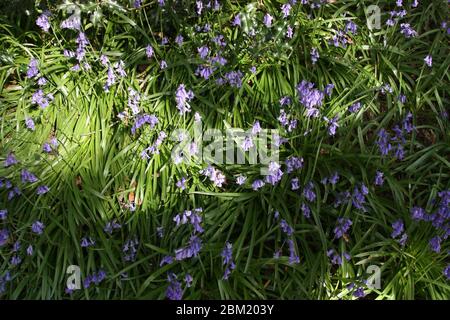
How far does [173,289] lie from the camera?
290 cm

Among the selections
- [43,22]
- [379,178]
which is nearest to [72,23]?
[43,22]

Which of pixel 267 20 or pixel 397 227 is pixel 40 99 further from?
pixel 397 227

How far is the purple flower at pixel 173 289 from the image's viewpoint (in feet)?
9.39

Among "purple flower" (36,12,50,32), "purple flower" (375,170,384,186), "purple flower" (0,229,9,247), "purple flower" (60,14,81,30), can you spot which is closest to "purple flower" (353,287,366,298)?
"purple flower" (375,170,384,186)

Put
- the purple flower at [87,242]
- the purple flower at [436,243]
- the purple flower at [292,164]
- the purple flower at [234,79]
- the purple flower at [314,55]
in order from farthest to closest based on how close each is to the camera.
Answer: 1. the purple flower at [314,55]
2. the purple flower at [234,79]
3. the purple flower at [292,164]
4. the purple flower at [87,242]
5. the purple flower at [436,243]

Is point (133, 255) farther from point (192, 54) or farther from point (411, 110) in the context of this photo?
point (411, 110)

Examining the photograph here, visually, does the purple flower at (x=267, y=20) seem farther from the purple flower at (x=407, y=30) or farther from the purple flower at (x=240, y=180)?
the purple flower at (x=240, y=180)

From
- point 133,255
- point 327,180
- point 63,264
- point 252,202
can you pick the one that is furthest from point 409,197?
point 63,264

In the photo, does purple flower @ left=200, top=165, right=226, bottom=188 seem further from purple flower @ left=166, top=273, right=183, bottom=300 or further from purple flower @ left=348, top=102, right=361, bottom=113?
purple flower @ left=348, top=102, right=361, bottom=113

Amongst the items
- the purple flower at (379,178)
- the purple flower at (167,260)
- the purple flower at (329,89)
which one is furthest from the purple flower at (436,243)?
the purple flower at (167,260)

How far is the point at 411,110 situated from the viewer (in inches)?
141

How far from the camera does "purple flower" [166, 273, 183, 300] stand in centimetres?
286

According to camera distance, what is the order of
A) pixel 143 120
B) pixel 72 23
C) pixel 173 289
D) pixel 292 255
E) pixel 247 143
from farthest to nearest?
pixel 72 23 → pixel 143 120 → pixel 247 143 → pixel 292 255 → pixel 173 289

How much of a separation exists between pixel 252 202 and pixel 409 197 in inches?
36.9
